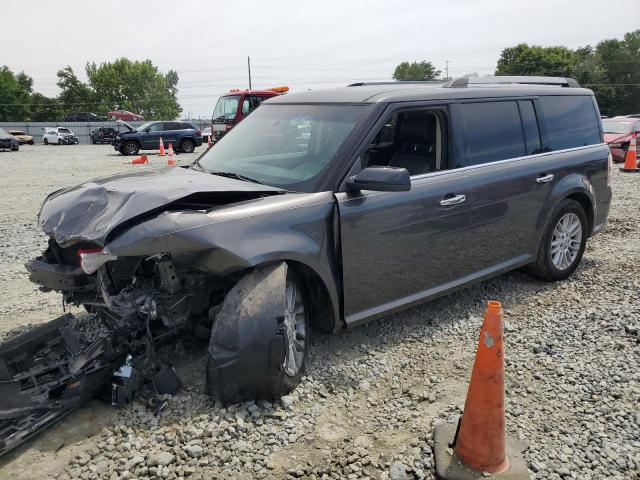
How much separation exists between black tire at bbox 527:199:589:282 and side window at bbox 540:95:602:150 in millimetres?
597

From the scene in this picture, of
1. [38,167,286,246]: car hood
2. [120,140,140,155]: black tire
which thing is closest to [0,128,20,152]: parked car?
[120,140,140,155]: black tire

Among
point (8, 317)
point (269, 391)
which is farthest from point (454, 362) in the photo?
point (8, 317)

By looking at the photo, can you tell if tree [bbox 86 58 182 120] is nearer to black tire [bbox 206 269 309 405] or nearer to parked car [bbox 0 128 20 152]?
parked car [bbox 0 128 20 152]

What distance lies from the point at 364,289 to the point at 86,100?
→ 88.5m

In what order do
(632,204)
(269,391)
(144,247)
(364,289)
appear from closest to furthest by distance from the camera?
(144,247), (269,391), (364,289), (632,204)

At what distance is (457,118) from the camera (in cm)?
401

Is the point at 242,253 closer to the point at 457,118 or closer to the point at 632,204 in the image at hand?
the point at 457,118

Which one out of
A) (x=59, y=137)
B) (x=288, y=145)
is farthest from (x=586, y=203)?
(x=59, y=137)

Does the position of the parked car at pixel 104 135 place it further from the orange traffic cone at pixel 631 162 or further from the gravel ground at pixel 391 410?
the gravel ground at pixel 391 410

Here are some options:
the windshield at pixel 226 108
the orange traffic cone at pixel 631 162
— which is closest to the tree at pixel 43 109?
the windshield at pixel 226 108

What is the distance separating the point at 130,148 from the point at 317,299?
2304cm

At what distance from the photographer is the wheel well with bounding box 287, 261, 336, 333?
10.6ft

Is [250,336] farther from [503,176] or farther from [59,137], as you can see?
[59,137]

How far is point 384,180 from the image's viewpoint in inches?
125
